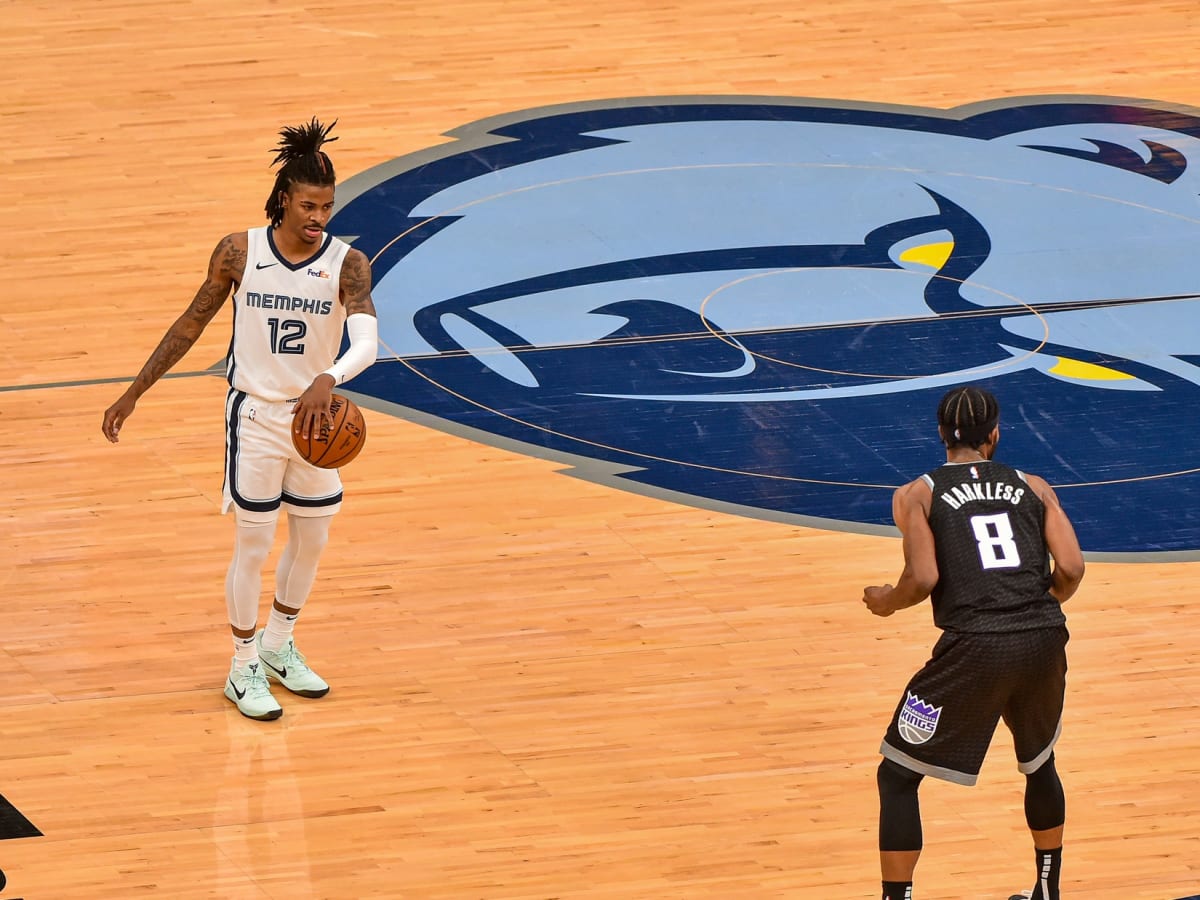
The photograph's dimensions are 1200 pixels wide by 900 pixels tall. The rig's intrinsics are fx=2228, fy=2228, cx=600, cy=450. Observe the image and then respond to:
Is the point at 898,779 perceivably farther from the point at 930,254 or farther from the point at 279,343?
the point at 930,254

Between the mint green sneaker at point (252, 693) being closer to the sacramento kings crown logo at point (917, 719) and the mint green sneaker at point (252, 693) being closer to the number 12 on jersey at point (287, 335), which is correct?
the number 12 on jersey at point (287, 335)

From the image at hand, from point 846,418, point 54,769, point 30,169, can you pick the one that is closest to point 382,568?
point 54,769

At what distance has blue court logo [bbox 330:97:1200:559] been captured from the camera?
9.99 m

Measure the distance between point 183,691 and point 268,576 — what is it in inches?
40.1

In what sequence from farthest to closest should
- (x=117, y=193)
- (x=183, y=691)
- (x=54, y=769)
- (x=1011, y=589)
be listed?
(x=117, y=193) < (x=183, y=691) < (x=54, y=769) < (x=1011, y=589)

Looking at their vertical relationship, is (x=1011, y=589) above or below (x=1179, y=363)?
above

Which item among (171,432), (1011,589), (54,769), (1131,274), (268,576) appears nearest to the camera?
(1011,589)

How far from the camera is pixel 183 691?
799 cm

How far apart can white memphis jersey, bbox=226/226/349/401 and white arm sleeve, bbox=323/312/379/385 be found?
0.14 meters

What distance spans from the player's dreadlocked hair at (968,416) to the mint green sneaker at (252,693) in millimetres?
2811

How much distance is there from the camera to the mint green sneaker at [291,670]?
7.98 m

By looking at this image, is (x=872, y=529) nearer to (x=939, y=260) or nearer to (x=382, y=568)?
(x=382, y=568)

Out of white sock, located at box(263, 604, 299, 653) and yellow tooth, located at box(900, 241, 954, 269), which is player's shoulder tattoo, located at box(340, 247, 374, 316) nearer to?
white sock, located at box(263, 604, 299, 653)

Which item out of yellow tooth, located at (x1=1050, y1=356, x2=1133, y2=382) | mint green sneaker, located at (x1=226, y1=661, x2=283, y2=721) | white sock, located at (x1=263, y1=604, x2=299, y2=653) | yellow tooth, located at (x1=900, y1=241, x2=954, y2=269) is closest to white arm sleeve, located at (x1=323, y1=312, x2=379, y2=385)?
white sock, located at (x1=263, y1=604, x2=299, y2=653)
